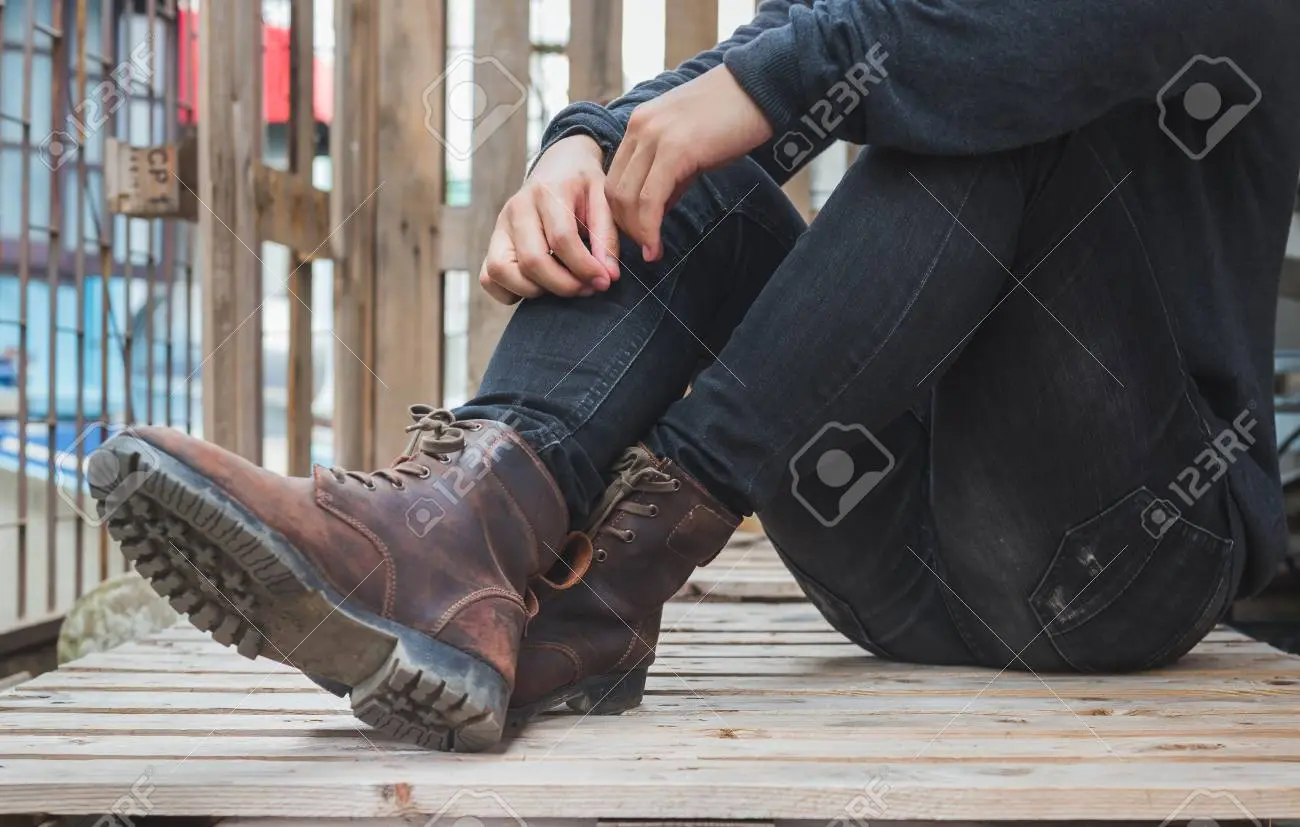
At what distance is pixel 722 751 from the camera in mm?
836

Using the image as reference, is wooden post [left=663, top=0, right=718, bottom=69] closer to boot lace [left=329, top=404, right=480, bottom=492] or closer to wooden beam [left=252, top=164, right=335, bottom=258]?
wooden beam [left=252, top=164, right=335, bottom=258]

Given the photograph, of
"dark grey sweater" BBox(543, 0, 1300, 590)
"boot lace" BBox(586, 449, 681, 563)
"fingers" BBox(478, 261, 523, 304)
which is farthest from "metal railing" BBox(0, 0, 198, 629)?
"dark grey sweater" BBox(543, 0, 1300, 590)

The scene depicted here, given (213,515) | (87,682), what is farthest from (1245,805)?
(87,682)

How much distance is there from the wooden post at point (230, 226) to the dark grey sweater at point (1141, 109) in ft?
3.36

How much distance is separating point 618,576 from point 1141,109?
22.8 inches

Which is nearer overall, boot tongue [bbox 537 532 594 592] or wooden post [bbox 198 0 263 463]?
boot tongue [bbox 537 532 594 592]

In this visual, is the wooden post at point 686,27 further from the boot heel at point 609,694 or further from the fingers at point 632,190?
the boot heel at point 609,694

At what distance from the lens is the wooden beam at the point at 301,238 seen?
7.95 feet

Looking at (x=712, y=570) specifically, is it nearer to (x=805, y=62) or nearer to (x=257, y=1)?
(x=257, y=1)

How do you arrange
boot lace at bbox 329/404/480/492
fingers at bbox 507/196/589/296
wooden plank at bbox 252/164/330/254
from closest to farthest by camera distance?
boot lace at bbox 329/404/480/492, fingers at bbox 507/196/589/296, wooden plank at bbox 252/164/330/254

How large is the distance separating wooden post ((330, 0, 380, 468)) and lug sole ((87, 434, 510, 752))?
5.80 ft

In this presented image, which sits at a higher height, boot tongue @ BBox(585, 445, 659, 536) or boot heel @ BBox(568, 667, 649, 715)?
boot tongue @ BBox(585, 445, 659, 536)

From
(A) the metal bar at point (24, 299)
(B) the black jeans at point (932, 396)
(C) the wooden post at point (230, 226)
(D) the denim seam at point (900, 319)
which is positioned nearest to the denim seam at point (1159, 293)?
(B) the black jeans at point (932, 396)

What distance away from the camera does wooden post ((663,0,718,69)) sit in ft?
8.25
